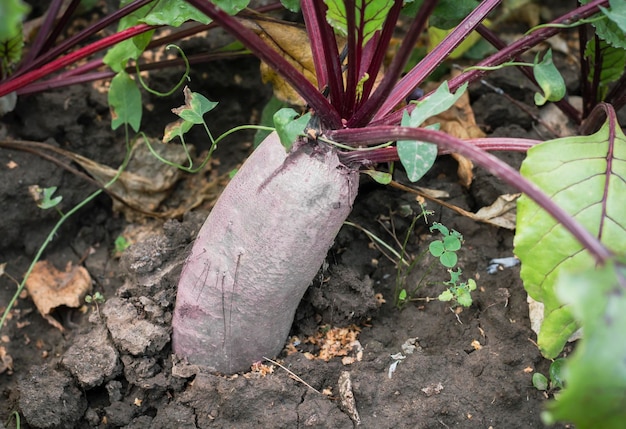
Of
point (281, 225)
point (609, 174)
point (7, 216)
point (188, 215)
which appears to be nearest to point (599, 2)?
point (609, 174)

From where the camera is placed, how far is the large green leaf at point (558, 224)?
45.5 inches

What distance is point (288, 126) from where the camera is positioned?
1.18 metres

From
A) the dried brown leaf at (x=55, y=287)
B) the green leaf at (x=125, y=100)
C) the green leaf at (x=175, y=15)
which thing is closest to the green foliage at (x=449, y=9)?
the green leaf at (x=175, y=15)

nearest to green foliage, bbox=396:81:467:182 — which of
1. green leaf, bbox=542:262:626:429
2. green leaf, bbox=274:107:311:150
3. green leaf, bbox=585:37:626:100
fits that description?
green leaf, bbox=274:107:311:150

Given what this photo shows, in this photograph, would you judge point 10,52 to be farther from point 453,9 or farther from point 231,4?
point 453,9

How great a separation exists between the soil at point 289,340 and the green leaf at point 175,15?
46 centimetres

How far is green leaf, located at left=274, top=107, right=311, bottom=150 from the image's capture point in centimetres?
118

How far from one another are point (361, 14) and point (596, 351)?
2.44 ft

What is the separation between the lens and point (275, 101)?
1787 millimetres

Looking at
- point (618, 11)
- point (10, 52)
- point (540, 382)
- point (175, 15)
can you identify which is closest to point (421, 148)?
point (618, 11)

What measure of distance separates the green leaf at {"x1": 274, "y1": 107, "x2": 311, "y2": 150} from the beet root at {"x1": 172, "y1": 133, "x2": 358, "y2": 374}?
10 centimetres

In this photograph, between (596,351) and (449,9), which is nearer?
(596,351)

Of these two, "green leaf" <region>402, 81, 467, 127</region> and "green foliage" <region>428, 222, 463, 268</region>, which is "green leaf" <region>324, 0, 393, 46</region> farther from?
"green foliage" <region>428, 222, 463, 268</region>

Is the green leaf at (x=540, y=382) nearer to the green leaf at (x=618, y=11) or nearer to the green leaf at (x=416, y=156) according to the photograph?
the green leaf at (x=416, y=156)
